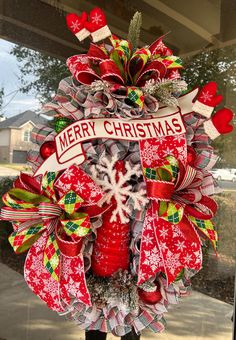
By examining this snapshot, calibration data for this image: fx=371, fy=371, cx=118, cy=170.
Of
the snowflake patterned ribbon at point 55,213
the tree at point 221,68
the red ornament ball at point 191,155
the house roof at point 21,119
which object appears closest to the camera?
the snowflake patterned ribbon at point 55,213

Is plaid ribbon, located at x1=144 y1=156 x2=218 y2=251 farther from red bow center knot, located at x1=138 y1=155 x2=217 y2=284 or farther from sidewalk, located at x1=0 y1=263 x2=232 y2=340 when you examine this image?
sidewalk, located at x1=0 y1=263 x2=232 y2=340

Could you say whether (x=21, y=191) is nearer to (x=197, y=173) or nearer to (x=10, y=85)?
(x=197, y=173)

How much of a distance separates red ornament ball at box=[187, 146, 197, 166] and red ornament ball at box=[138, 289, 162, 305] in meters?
0.29

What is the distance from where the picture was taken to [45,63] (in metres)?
1.11

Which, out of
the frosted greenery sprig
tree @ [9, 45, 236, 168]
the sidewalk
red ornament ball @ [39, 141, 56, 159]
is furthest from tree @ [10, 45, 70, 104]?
the sidewalk

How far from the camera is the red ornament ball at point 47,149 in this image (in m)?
0.80

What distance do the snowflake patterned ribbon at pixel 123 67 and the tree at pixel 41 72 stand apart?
1.09 ft

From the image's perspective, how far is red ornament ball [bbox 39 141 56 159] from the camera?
2.62 feet

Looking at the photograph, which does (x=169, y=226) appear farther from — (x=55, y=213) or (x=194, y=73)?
(x=194, y=73)

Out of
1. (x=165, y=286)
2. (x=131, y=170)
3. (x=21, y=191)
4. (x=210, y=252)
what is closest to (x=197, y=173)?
(x=131, y=170)

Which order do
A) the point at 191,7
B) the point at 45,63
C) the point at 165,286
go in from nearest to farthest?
the point at 165,286 < the point at 45,63 < the point at 191,7

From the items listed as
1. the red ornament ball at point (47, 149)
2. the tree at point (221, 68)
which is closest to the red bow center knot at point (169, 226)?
the red ornament ball at point (47, 149)

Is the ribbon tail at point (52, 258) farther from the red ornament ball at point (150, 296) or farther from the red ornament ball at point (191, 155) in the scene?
the red ornament ball at point (191, 155)

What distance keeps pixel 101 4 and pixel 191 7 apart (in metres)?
0.31
